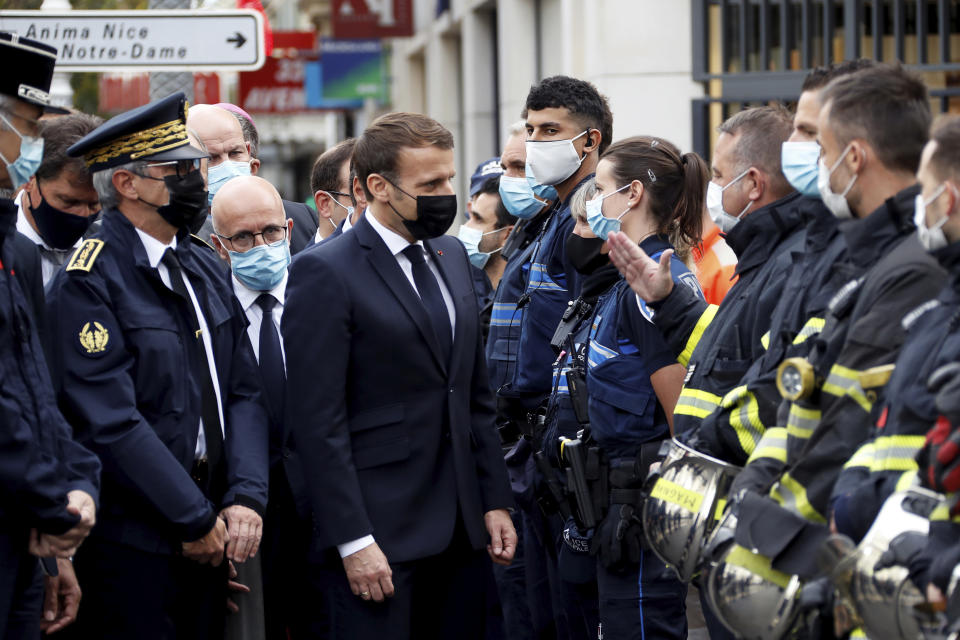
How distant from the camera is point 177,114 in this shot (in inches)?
170

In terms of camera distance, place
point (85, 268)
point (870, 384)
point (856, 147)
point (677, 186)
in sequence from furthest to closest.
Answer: point (677, 186) → point (85, 268) → point (856, 147) → point (870, 384)

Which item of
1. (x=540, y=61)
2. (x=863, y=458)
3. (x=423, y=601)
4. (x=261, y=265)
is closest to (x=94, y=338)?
(x=261, y=265)

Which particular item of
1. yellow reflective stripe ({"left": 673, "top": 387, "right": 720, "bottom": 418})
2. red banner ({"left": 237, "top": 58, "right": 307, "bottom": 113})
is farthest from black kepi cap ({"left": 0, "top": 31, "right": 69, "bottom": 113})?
red banner ({"left": 237, "top": 58, "right": 307, "bottom": 113})

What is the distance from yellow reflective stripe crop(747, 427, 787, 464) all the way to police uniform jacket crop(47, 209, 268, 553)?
1.67 m

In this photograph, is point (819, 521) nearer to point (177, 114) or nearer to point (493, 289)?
point (177, 114)

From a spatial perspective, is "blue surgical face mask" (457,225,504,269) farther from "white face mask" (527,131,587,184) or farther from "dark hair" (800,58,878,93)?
"dark hair" (800,58,878,93)

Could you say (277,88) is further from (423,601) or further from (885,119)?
(885,119)

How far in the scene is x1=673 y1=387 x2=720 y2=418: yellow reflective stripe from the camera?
3.78m

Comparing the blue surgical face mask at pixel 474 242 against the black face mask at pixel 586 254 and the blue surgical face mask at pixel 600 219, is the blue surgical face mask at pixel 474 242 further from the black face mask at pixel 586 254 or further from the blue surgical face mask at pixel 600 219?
the blue surgical face mask at pixel 600 219

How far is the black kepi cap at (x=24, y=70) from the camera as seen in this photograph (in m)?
3.71

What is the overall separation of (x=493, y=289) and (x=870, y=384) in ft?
13.5

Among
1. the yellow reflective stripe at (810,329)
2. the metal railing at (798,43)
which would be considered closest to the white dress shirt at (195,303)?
the yellow reflective stripe at (810,329)

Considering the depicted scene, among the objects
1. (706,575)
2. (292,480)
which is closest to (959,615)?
(706,575)

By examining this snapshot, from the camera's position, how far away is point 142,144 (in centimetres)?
422
